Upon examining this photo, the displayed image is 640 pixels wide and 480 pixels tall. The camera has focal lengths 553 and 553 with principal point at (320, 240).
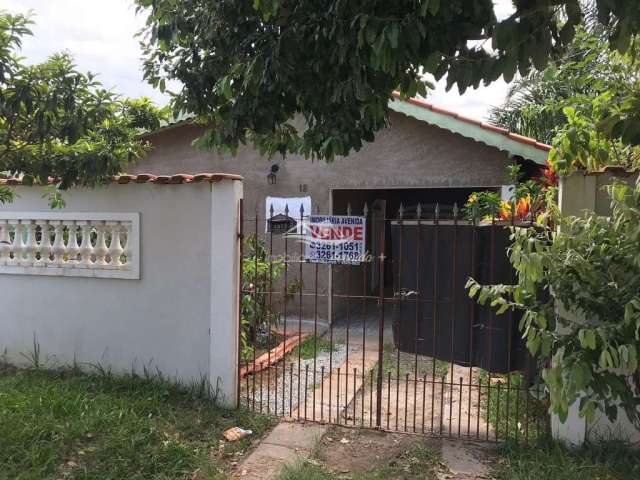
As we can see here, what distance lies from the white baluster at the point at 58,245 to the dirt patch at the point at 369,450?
3021 millimetres

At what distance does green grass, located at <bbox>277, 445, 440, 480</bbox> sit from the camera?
360cm

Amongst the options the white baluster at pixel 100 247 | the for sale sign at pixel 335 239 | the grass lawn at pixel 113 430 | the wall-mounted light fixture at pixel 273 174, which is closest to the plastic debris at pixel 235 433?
the grass lawn at pixel 113 430

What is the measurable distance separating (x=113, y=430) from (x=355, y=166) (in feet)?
17.1

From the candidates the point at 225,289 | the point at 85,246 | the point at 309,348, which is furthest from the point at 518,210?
the point at 85,246

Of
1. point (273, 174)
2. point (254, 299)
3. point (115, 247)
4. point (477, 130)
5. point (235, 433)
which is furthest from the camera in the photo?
point (273, 174)

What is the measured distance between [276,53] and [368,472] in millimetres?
2728

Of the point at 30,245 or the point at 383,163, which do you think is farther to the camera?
the point at 383,163

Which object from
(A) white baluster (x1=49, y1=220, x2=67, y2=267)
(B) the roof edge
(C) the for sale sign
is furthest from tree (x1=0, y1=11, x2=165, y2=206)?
(C) the for sale sign

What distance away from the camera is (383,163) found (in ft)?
26.2

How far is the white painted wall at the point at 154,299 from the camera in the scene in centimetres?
463

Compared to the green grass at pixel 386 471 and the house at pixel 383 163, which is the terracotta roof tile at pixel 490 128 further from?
the green grass at pixel 386 471

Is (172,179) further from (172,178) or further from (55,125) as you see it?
(55,125)

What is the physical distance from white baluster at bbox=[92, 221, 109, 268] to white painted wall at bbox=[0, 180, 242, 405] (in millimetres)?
159

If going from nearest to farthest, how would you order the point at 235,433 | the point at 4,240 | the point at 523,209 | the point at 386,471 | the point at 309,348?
the point at 386,471 < the point at 235,433 < the point at 523,209 < the point at 4,240 < the point at 309,348
